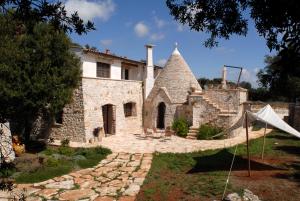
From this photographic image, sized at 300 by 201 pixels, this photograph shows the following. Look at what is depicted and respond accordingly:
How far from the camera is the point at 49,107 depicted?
1541cm

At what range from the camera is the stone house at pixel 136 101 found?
1884 centimetres

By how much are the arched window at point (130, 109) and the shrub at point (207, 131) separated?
5.26 m

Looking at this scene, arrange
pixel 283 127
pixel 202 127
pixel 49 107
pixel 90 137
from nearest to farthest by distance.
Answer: pixel 283 127, pixel 49 107, pixel 90 137, pixel 202 127

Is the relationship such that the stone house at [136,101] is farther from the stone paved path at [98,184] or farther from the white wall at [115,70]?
the stone paved path at [98,184]

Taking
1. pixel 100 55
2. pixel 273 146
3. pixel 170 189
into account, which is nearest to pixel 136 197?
pixel 170 189

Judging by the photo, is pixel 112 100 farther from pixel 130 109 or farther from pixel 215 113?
pixel 215 113

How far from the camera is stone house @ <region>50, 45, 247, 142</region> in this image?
18844 mm

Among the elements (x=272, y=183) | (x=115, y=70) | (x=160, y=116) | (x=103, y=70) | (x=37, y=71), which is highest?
(x=115, y=70)

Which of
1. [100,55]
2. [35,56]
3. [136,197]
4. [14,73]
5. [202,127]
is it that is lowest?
[136,197]

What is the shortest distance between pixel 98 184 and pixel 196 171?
3.79m

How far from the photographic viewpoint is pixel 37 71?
48.3ft

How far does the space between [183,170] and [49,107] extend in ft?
24.0

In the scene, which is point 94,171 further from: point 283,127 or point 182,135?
point 182,135

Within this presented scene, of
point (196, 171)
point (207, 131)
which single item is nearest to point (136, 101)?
point (207, 131)
